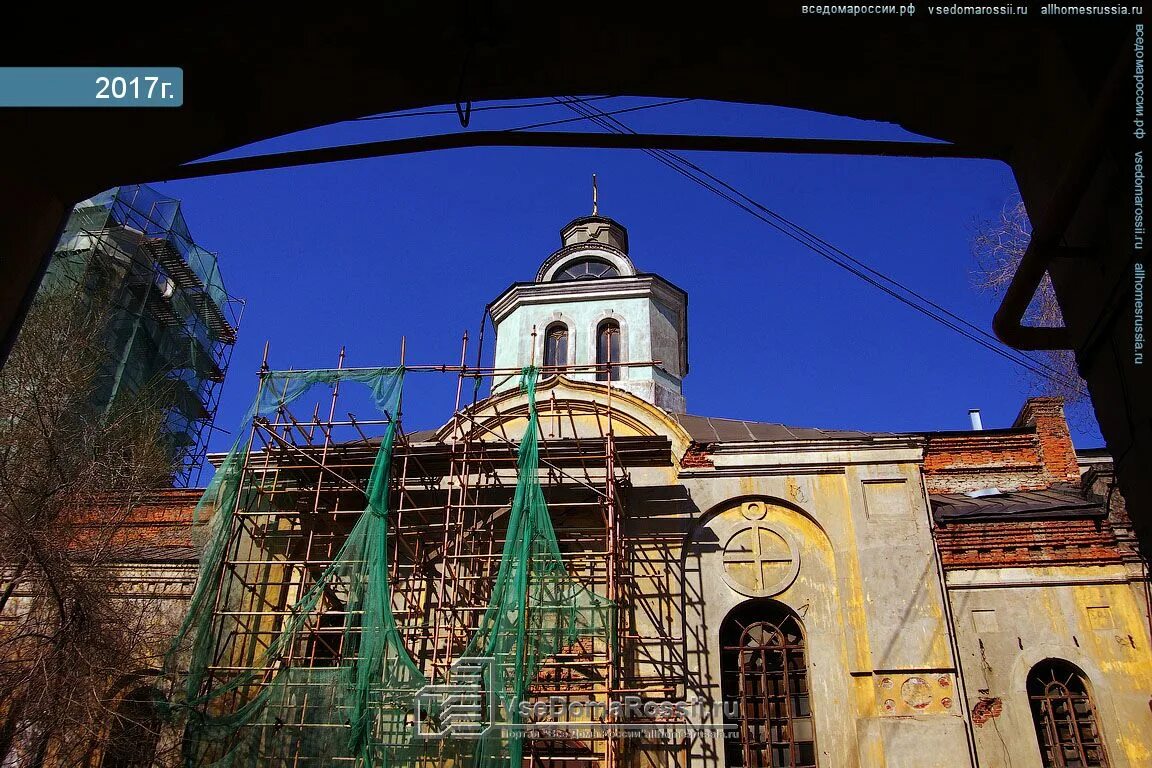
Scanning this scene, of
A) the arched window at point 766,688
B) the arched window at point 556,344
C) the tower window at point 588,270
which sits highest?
the tower window at point 588,270

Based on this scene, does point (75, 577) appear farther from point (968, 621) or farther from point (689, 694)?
point (968, 621)

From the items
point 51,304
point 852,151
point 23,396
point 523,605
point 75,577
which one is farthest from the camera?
point 51,304

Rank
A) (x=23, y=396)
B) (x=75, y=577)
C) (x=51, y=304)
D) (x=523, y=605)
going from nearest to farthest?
(x=523, y=605), (x=75, y=577), (x=23, y=396), (x=51, y=304)

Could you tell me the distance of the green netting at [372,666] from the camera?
11.8 meters

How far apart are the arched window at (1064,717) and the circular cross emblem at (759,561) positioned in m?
3.71

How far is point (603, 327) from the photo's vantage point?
70.9 ft

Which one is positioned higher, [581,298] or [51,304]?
[581,298]

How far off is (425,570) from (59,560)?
17.7ft

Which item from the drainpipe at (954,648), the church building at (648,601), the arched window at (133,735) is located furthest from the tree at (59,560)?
the drainpipe at (954,648)

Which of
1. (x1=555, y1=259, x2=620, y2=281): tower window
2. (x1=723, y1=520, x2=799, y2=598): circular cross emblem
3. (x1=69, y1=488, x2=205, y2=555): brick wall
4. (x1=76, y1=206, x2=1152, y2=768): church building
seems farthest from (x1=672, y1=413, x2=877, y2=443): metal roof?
(x1=69, y1=488, x2=205, y2=555): brick wall

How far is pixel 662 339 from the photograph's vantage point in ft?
70.6

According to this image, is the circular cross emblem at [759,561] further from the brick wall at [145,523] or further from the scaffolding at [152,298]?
the scaffolding at [152,298]

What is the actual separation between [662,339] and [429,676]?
11.0m

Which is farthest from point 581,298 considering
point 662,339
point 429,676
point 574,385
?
point 429,676
